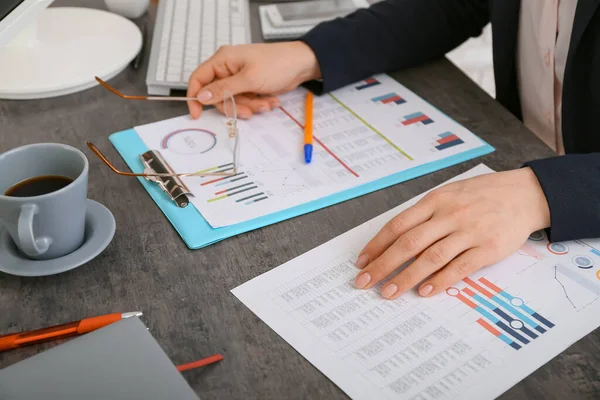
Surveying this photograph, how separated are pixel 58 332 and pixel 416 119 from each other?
2.02 ft

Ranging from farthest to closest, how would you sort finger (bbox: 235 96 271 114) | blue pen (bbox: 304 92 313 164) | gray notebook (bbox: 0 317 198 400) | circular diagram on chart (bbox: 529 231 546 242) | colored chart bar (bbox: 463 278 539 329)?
1. finger (bbox: 235 96 271 114)
2. blue pen (bbox: 304 92 313 164)
3. circular diagram on chart (bbox: 529 231 546 242)
4. colored chart bar (bbox: 463 278 539 329)
5. gray notebook (bbox: 0 317 198 400)

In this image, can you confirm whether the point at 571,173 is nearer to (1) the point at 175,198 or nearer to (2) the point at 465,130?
(2) the point at 465,130

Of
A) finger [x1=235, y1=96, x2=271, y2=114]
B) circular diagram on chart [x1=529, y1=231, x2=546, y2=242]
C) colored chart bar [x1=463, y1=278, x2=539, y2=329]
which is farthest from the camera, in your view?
finger [x1=235, y1=96, x2=271, y2=114]

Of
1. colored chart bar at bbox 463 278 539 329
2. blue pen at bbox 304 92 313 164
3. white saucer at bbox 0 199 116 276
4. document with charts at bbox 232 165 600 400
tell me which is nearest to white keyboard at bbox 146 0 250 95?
blue pen at bbox 304 92 313 164

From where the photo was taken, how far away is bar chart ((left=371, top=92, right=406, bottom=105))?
1022 millimetres

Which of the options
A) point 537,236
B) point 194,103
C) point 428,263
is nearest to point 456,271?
point 428,263

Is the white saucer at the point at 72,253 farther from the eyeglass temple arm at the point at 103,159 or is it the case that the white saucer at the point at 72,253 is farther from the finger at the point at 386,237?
the finger at the point at 386,237

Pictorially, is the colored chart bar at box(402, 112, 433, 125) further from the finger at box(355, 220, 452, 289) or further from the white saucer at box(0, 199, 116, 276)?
the white saucer at box(0, 199, 116, 276)

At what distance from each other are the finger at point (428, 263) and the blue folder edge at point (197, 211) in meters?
0.16

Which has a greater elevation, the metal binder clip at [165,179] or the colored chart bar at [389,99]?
the colored chart bar at [389,99]

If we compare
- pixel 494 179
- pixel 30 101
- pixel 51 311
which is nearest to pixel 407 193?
pixel 494 179

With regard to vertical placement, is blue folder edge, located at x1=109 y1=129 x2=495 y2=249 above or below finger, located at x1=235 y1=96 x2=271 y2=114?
below

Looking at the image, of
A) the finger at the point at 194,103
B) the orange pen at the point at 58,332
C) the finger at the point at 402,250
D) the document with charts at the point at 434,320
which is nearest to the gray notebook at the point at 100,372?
the orange pen at the point at 58,332

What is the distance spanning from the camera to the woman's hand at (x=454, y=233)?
696 millimetres
